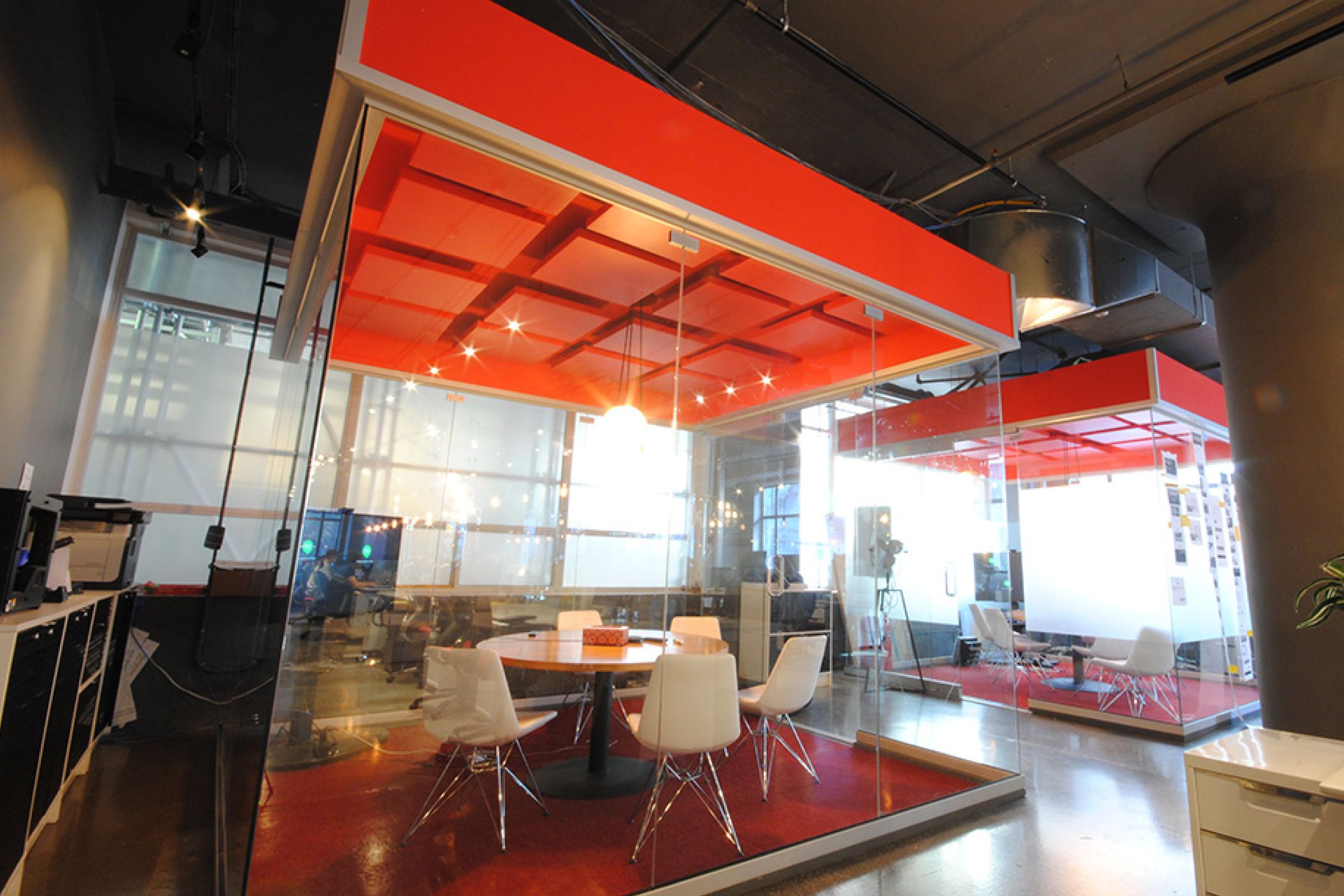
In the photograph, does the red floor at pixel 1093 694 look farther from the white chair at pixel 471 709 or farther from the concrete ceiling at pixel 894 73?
the concrete ceiling at pixel 894 73

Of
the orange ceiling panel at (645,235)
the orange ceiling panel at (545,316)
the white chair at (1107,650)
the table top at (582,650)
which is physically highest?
the orange ceiling panel at (645,235)

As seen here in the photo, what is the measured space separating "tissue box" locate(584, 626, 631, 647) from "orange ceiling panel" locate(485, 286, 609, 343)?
2052mm

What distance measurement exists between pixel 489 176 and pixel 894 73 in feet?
9.80

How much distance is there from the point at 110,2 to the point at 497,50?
11.9ft

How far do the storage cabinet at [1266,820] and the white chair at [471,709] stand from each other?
2706 mm

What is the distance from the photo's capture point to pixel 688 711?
2963mm

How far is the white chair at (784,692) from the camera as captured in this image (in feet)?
12.5

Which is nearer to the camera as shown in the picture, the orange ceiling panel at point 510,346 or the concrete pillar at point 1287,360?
the concrete pillar at point 1287,360

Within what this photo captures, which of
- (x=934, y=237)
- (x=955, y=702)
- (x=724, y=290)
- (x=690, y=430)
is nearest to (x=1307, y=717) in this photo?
(x=955, y=702)

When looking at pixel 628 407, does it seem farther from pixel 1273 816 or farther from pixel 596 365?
pixel 1273 816

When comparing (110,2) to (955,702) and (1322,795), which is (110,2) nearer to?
(1322,795)

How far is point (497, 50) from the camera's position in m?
2.43

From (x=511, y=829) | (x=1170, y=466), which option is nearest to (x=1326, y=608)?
(x=511, y=829)

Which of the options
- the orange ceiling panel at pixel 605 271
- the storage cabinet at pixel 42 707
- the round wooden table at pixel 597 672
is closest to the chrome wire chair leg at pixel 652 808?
the round wooden table at pixel 597 672
